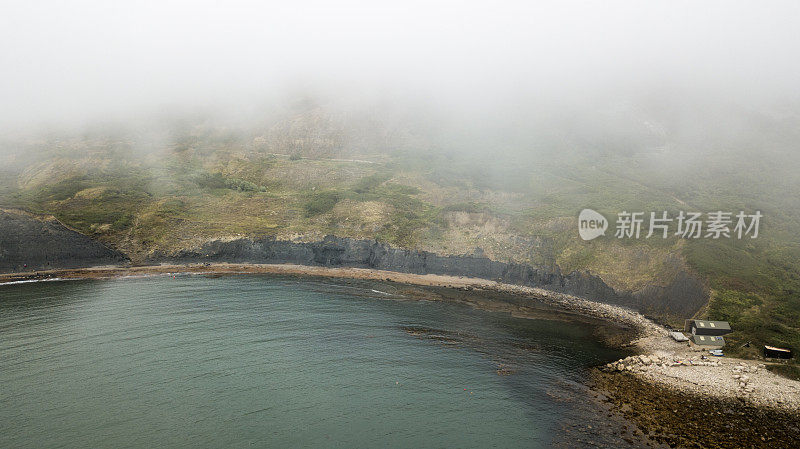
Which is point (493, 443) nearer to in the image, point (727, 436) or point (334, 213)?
point (727, 436)

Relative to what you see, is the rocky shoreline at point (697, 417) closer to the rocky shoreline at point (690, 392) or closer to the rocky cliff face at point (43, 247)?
the rocky shoreline at point (690, 392)

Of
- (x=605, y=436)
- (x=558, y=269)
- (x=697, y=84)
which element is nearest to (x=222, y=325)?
(x=605, y=436)

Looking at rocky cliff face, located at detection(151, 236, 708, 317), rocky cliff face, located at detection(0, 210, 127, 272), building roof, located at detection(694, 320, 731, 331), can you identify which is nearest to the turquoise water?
building roof, located at detection(694, 320, 731, 331)

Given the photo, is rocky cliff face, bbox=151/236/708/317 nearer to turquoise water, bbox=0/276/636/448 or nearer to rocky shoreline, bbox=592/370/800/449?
turquoise water, bbox=0/276/636/448

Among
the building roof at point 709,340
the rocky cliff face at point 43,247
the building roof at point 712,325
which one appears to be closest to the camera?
the building roof at point 709,340
